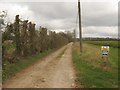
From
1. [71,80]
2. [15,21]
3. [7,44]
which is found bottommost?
[71,80]

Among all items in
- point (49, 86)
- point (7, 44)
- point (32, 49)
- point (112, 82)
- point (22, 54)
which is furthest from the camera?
point (32, 49)

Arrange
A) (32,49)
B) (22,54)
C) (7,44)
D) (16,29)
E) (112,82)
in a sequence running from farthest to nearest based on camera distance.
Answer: (32,49), (22,54), (16,29), (7,44), (112,82)

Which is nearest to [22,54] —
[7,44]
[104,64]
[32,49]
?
[32,49]

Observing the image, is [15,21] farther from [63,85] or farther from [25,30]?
[63,85]

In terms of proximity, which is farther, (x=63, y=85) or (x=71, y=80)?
(x=71, y=80)

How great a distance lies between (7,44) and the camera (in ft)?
58.2

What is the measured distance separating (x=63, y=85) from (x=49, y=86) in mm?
651

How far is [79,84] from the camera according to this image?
1152 centimetres

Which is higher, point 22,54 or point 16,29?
point 16,29

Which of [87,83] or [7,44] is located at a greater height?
[7,44]

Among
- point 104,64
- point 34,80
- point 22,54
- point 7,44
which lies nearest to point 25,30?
point 22,54

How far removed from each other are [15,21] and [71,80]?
37.1 feet

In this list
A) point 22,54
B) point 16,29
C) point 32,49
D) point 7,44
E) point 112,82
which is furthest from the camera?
point 32,49

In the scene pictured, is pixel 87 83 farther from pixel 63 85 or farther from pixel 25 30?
pixel 25 30
